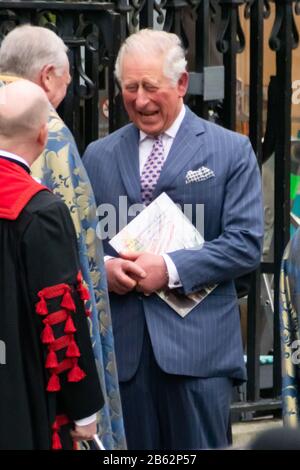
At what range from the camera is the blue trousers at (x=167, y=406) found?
482 cm

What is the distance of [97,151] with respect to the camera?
508cm

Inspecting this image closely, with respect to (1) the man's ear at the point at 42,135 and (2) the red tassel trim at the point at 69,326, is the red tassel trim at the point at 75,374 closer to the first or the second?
(2) the red tassel trim at the point at 69,326

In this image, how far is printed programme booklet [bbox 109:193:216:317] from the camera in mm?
4805

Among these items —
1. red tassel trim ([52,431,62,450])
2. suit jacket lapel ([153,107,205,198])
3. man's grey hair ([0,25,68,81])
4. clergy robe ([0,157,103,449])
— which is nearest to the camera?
clergy robe ([0,157,103,449])

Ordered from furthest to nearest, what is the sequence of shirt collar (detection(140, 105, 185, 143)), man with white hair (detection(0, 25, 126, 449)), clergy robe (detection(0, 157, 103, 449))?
shirt collar (detection(140, 105, 185, 143)), man with white hair (detection(0, 25, 126, 449)), clergy robe (detection(0, 157, 103, 449))

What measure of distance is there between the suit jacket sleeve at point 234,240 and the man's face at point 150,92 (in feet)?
1.00

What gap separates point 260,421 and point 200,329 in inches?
74.7

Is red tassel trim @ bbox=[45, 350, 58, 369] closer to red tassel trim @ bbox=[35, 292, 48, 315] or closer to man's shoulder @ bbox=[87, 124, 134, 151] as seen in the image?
red tassel trim @ bbox=[35, 292, 48, 315]

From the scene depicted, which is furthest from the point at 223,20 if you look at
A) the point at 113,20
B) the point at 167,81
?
the point at 167,81

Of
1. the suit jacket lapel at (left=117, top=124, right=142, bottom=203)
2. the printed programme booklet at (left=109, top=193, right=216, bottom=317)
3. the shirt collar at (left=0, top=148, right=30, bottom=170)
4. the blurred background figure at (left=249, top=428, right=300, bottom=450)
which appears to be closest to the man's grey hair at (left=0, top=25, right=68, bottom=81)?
the suit jacket lapel at (left=117, top=124, right=142, bottom=203)

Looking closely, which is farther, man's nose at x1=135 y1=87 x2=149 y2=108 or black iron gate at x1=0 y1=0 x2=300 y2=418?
black iron gate at x1=0 y1=0 x2=300 y2=418

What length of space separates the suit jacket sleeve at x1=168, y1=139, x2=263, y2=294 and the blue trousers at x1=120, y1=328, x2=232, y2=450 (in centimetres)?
30

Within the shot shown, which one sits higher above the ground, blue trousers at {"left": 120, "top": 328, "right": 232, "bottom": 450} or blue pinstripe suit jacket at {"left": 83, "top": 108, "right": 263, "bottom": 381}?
blue pinstripe suit jacket at {"left": 83, "top": 108, "right": 263, "bottom": 381}
